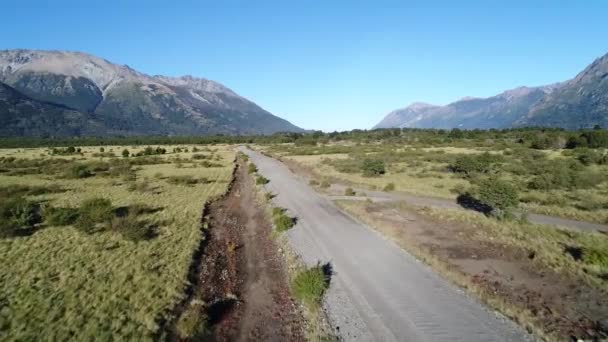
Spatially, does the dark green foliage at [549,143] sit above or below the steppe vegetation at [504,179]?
above

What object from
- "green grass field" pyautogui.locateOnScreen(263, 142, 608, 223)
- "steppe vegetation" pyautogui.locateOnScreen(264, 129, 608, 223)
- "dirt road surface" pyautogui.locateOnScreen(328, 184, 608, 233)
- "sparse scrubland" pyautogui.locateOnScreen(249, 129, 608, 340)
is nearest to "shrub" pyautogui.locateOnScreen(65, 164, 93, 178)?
"steppe vegetation" pyautogui.locateOnScreen(264, 129, 608, 223)

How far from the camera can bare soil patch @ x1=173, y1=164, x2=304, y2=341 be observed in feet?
31.4

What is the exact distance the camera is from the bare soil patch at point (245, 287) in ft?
31.4

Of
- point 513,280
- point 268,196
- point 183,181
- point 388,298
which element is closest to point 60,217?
point 268,196

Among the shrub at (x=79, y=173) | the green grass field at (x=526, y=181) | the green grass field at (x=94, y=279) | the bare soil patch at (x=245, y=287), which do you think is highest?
the green grass field at (x=526, y=181)

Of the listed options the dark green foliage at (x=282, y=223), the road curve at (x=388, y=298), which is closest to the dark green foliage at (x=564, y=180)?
the road curve at (x=388, y=298)

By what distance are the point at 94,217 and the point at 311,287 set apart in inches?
627

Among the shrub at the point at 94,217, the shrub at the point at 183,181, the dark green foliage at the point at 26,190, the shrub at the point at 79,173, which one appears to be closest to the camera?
the shrub at the point at 94,217

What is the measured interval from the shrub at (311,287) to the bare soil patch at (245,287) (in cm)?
41

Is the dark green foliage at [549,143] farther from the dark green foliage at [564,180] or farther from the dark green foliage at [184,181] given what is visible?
the dark green foliage at [184,181]

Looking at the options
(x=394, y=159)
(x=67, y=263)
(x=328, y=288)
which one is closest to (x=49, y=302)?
(x=67, y=263)

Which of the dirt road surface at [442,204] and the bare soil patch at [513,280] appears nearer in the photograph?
the bare soil patch at [513,280]

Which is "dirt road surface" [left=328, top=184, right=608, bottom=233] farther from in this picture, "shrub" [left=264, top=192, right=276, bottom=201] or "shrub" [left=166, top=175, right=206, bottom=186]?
"shrub" [left=166, top=175, right=206, bottom=186]

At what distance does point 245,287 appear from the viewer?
12.5 metres
